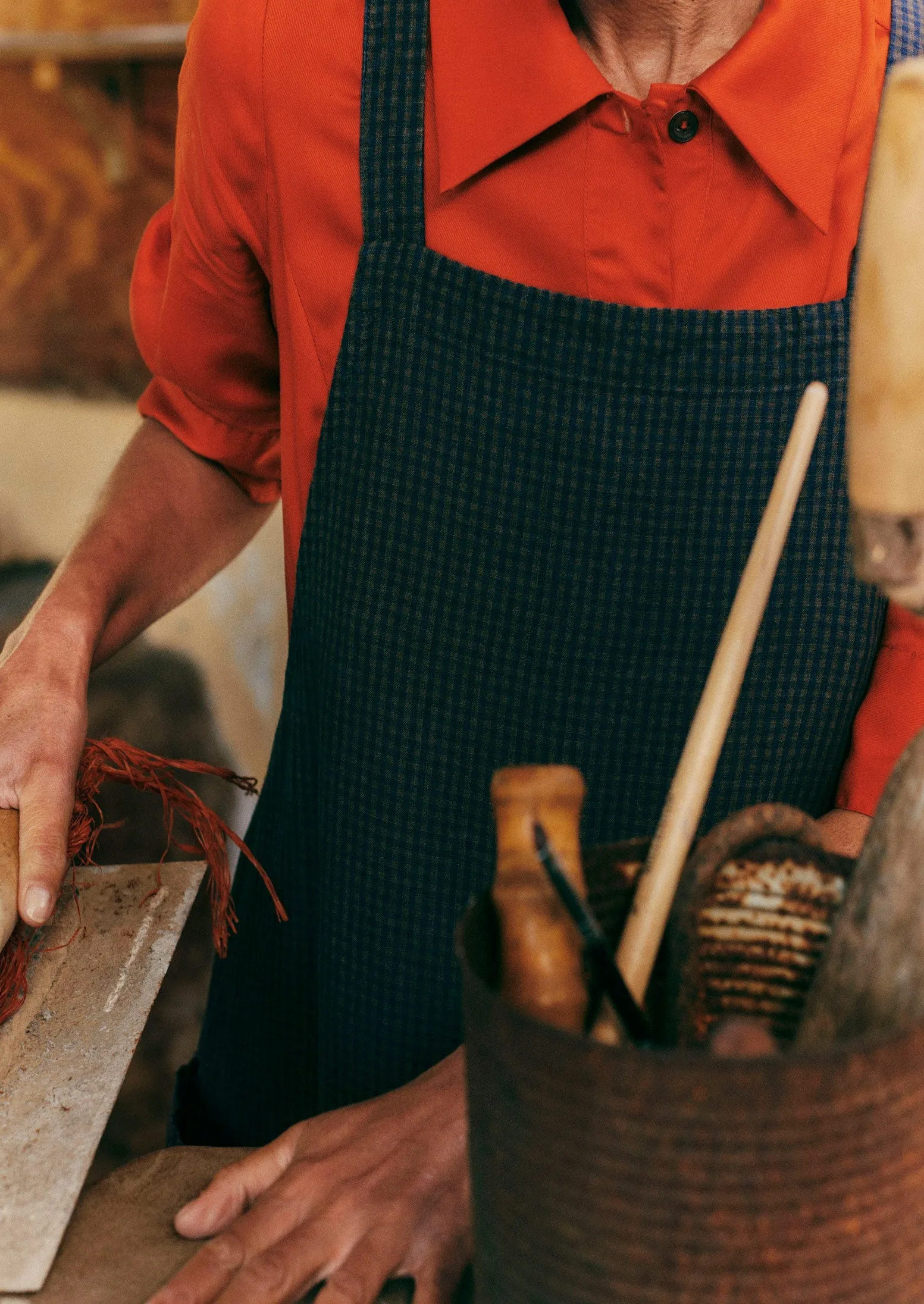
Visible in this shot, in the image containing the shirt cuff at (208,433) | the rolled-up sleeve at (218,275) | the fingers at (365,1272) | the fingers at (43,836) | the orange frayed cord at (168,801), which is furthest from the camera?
the shirt cuff at (208,433)

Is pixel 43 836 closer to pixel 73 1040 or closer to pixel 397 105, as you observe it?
pixel 73 1040

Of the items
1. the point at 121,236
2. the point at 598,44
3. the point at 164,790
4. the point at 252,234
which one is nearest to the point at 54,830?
the point at 164,790

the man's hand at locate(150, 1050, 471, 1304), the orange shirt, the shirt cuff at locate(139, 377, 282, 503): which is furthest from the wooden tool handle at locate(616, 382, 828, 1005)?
the shirt cuff at locate(139, 377, 282, 503)

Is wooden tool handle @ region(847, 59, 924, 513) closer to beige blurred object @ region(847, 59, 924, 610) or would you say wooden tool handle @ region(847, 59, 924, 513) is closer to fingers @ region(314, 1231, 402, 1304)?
beige blurred object @ region(847, 59, 924, 610)

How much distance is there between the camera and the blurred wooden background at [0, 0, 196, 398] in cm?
242

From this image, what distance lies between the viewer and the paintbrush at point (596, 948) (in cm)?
41

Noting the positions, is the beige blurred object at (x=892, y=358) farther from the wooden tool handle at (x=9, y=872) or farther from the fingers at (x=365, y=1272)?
the wooden tool handle at (x=9, y=872)

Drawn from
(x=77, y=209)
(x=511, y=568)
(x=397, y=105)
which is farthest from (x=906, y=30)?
(x=77, y=209)

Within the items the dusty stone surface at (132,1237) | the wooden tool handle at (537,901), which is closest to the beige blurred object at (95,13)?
the dusty stone surface at (132,1237)

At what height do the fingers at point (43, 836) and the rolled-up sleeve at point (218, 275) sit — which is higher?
the rolled-up sleeve at point (218, 275)

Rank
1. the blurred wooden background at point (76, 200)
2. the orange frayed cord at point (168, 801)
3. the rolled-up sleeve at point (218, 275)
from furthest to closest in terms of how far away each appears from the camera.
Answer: the blurred wooden background at point (76, 200)
the rolled-up sleeve at point (218, 275)
the orange frayed cord at point (168, 801)

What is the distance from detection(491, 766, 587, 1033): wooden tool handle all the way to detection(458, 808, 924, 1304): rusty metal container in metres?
0.02

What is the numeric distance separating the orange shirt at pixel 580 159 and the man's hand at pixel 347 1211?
16.5 inches

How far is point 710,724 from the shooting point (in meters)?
0.44
